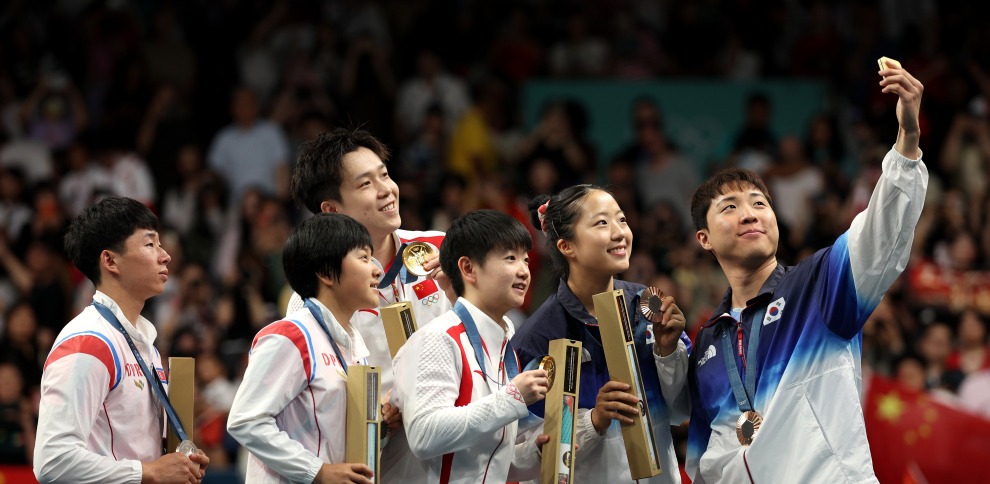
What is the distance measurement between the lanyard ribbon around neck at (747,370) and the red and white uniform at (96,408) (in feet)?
7.42

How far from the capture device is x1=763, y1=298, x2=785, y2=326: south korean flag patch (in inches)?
209

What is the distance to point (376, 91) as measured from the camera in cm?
1394

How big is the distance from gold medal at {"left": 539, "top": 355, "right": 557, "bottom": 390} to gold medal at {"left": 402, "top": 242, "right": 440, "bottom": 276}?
3.26 feet

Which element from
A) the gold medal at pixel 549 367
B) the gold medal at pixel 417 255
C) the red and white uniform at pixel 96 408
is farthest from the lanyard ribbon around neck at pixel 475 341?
the red and white uniform at pixel 96 408

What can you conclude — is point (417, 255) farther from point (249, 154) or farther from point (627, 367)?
point (249, 154)

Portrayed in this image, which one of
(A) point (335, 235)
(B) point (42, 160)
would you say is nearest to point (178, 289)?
(B) point (42, 160)

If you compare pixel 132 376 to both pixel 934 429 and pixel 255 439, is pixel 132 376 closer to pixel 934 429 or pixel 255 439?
pixel 255 439

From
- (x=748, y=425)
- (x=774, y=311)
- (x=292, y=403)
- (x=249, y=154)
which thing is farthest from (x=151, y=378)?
(x=249, y=154)

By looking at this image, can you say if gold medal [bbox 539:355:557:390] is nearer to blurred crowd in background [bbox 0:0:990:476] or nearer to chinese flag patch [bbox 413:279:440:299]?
chinese flag patch [bbox 413:279:440:299]

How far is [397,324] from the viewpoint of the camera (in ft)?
18.1

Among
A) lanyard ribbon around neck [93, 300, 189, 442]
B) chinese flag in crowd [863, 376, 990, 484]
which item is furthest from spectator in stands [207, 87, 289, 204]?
lanyard ribbon around neck [93, 300, 189, 442]

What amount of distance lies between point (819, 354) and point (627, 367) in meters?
0.74

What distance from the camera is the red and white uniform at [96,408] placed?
480 cm

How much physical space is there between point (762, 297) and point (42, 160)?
975cm
